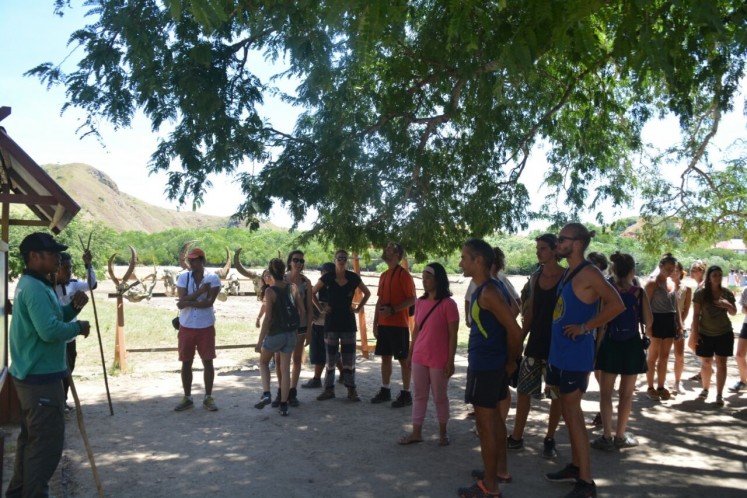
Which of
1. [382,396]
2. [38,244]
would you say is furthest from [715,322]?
[38,244]

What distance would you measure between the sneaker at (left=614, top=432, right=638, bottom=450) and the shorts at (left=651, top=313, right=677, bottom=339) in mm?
2278

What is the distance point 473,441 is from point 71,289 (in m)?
4.88

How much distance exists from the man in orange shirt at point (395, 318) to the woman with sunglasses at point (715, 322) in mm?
3608

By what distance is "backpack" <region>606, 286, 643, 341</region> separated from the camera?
5988 millimetres

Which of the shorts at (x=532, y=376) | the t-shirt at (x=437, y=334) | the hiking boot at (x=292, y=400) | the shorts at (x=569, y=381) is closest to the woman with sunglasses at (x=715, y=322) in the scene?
the shorts at (x=532, y=376)

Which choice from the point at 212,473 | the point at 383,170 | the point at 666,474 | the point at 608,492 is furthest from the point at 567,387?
the point at 383,170

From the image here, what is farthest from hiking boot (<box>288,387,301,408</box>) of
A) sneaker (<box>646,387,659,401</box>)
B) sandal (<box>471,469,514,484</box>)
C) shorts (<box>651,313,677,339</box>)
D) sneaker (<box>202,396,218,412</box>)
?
shorts (<box>651,313,677,339</box>)

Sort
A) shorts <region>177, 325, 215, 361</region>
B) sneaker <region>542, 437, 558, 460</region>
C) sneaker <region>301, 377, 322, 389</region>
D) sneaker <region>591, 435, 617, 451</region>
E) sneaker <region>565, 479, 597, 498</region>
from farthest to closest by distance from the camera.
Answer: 1. sneaker <region>301, 377, 322, 389</region>
2. shorts <region>177, 325, 215, 361</region>
3. sneaker <region>591, 435, 617, 451</region>
4. sneaker <region>542, 437, 558, 460</region>
5. sneaker <region>565, 479, 597, 498</region>

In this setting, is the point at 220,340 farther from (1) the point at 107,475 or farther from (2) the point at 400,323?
(1) the point at 107,475

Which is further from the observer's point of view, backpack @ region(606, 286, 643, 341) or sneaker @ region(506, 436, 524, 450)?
backpack @ region(606, 286, 643, 341)

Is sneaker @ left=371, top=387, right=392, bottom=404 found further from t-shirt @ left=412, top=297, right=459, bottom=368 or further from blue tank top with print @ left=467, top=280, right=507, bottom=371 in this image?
blue tank top with print @ left=467, top=280, right=507, bottom=371

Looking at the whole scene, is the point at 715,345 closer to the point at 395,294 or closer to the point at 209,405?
the point at 395,294

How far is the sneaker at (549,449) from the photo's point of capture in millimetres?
5629

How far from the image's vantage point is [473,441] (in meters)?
6.14
